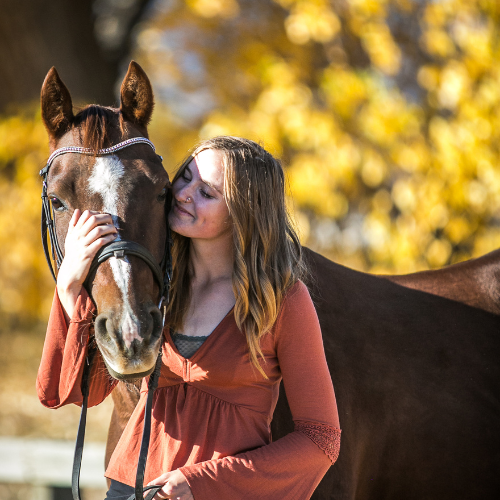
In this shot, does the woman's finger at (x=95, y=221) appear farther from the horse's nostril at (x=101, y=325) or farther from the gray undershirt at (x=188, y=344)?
the gray undershirt at (x=188, y=344)

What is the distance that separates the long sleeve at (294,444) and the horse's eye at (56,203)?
0.82 metres

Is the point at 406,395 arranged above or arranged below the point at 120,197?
below

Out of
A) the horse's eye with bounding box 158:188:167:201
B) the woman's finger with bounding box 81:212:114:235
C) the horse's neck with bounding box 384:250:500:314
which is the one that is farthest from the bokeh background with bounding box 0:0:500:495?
the woman's finger with bounding box 81:212:114:235

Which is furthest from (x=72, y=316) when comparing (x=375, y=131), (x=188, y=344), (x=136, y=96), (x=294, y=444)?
(x=375, y=131)

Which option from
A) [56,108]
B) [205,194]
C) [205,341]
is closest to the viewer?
[205,341]

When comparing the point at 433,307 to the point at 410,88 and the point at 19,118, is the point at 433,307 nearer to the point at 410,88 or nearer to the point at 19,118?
the point at 410,88

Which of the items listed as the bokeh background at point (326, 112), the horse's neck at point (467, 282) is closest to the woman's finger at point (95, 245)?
the horse's neck at point (467, 282)

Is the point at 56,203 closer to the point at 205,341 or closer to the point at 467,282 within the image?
the point at 205,341

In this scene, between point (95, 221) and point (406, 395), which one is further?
point (406, 395)

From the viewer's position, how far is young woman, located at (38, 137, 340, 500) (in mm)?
1544

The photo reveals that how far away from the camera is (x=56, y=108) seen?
195 cm

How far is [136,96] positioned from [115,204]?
1.82 feet

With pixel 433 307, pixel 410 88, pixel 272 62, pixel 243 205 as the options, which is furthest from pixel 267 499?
pixel 410 88

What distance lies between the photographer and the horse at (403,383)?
2.26m
